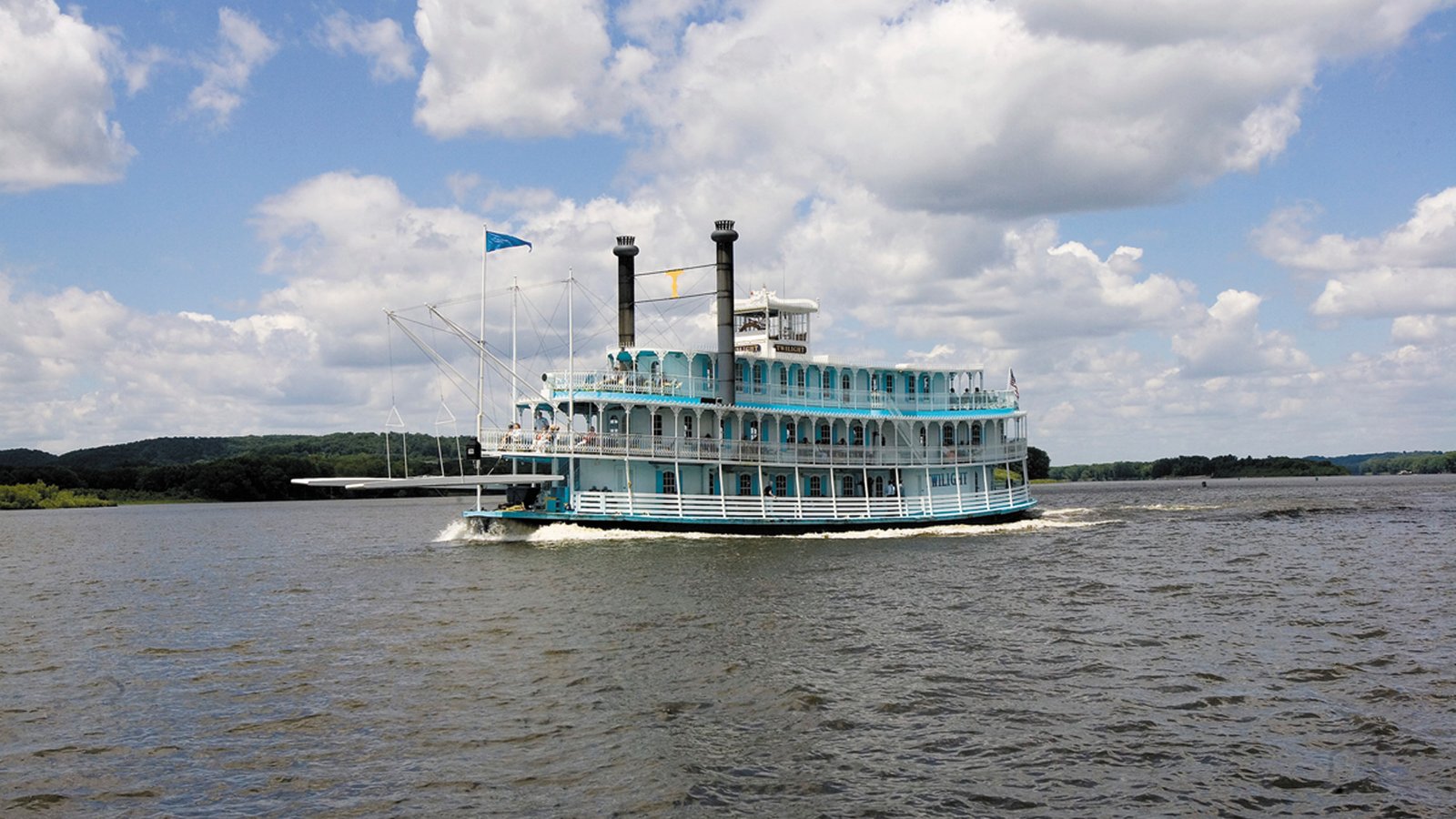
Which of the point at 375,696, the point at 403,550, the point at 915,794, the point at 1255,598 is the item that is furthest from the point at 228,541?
the point at 915,794

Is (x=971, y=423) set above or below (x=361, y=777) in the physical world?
above

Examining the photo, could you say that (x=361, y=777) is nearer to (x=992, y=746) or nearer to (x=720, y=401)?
(x=992, y=746)

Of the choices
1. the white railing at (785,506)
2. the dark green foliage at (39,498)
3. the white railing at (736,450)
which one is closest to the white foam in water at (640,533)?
the white railing at (785,506)

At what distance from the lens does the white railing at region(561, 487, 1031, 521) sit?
43.4m

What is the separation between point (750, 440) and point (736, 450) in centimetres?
148

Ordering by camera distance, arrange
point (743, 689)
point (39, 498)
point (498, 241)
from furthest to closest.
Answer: point (39, 498) < point (498, 241) < point (743, 689)

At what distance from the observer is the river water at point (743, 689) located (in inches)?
516

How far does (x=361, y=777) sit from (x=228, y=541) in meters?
52.3

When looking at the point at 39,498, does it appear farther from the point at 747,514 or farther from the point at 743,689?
the point at 743,689

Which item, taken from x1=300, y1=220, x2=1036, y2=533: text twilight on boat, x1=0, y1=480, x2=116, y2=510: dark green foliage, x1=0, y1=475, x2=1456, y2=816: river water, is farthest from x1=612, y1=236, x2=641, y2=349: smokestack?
x1=0, y1=480, x2=116, y2=510: dark green foliage

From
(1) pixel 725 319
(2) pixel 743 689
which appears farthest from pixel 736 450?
(2) pixel 743 689

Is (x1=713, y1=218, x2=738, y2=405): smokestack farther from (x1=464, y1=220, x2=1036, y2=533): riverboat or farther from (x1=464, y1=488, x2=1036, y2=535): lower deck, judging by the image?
(x1=464, y1=488, x2=1036, y2=535): lower deck

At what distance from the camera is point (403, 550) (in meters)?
45.7

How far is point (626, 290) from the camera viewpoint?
4975 cm
